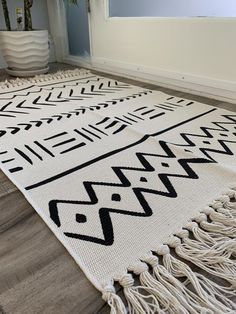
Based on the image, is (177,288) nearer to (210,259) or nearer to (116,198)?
(210,259)

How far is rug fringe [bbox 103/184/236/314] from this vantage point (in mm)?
546

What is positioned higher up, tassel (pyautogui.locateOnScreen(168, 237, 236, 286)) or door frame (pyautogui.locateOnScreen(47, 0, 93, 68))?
door frame (pyautogui.locateOnScreen(47, 0, 93, 68))

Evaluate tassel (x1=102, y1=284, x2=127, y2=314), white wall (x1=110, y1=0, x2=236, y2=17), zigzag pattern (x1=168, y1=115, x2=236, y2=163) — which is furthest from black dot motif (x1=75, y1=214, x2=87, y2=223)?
white wall (x1=110, y1=0, x2=236, y2=17)

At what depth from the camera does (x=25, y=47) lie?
2.20m

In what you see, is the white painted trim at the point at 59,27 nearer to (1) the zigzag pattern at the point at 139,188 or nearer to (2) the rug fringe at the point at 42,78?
(2) the rug fringe at the point at 42,78

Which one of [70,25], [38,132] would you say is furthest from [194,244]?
[70,25]

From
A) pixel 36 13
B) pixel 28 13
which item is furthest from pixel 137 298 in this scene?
pixel 36 13

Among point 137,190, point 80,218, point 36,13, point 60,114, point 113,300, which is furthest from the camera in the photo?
point 36,13

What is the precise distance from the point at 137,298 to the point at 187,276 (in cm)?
12

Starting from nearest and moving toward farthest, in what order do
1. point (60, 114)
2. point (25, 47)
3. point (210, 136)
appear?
point (210, 136), point (60, 114), point (25, 47)

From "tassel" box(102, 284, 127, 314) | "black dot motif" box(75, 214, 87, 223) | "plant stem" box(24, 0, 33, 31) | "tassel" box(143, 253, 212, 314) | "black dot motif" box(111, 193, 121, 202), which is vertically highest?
"plant stem" box(24, 0, 33, 31)

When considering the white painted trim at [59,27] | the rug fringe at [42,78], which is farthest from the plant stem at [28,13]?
the white painted trim at [59,27]

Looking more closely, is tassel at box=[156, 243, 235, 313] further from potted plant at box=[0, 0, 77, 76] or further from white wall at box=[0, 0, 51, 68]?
white wall at box=[0, 0, 51, 68]

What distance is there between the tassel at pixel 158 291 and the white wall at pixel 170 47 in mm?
1337
